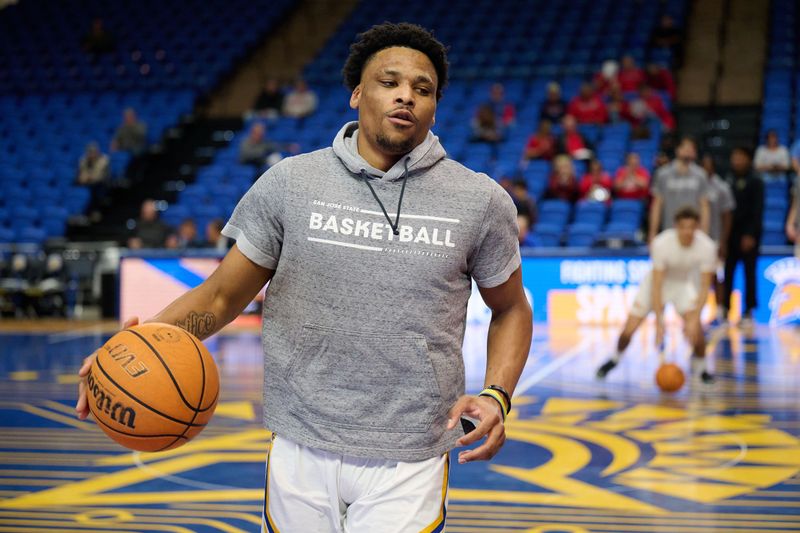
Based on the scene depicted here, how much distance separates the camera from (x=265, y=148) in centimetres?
1688

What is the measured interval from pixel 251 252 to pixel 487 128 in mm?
13845

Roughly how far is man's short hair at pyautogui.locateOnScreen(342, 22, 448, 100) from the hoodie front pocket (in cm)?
69

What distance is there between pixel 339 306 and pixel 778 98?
15327 mm

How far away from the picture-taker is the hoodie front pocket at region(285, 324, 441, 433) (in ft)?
8.33

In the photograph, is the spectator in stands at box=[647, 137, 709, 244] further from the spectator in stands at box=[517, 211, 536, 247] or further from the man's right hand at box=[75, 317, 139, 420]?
the man's right hand at box=[75, 317, 139, 420]

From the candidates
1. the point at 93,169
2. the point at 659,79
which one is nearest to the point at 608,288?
the point at 659,79

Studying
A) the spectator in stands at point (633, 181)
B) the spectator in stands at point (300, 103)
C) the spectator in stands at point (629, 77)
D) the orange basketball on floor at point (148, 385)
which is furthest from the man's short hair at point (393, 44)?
the spectator in stands at point (300, 103)

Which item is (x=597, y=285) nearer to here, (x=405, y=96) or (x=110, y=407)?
(x=405, y=96)

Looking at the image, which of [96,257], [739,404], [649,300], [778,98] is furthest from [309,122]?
[739,404]

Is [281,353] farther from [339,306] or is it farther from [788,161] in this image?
[788,161]

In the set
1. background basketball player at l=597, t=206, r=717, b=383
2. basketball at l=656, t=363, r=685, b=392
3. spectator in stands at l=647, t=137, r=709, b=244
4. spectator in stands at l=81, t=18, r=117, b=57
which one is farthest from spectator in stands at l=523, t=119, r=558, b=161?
spectator in stands at l=81, t=18, r=117, b=57

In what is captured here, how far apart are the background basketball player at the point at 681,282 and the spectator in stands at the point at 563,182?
→ 5.76m

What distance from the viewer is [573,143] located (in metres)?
15.2

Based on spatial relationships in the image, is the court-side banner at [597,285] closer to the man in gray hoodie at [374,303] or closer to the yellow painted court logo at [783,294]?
the yellow painted court logo at [783,294]
